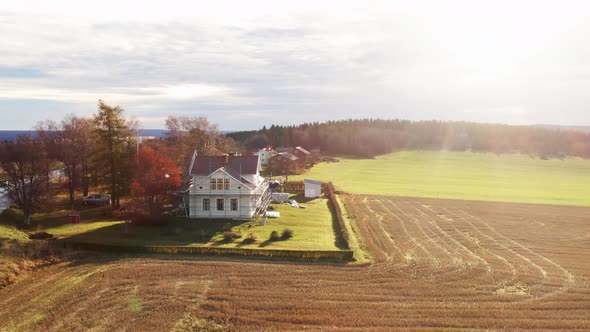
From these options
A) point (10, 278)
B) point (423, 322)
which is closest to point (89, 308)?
point (10, 278)

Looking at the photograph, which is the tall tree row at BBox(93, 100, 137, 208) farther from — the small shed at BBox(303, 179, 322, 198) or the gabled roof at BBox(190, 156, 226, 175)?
the small shed at BBox(303, 179, 322, 198)

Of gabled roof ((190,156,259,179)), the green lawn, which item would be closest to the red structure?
the green lawn

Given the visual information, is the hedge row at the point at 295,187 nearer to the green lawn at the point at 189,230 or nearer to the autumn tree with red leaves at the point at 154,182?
the green lawn at the point at 189,230

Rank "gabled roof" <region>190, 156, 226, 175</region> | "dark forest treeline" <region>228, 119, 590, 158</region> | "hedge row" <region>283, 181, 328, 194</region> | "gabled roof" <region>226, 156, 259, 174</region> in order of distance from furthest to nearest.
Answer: "dark forest treeline" <region>228, 119, 590, 158</region> < "hedge row" <region>283, 181, 328, 194</region> < "gabled roof" <region>226, 156, 259, 174</region> < "gabled roof" <region>190, 156, 226, 175</region>

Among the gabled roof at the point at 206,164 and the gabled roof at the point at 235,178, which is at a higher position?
the gabled roof at the point at 206,164

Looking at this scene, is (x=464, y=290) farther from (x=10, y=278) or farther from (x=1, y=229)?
(x=1, y=229)

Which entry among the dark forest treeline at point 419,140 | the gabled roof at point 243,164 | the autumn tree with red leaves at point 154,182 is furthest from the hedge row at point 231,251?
the dark forest treeline at point 419,140
